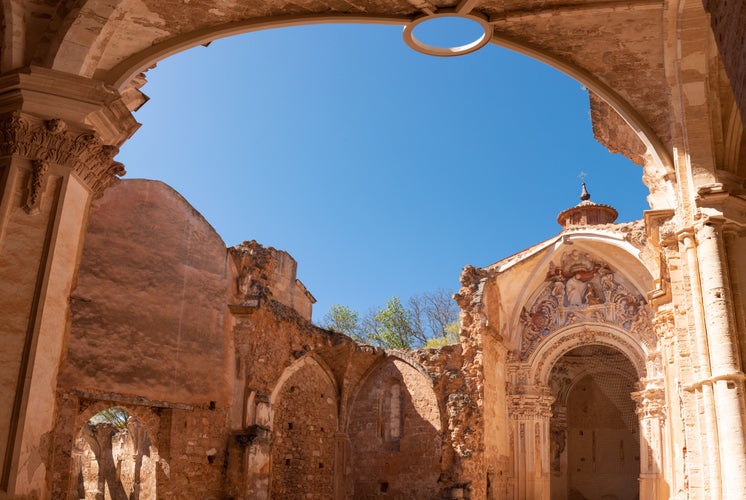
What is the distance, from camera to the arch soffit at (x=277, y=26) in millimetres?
5809

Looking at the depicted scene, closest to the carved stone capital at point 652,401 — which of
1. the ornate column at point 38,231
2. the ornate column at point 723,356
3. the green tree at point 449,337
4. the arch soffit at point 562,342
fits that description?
the arch soffit at point 562,342

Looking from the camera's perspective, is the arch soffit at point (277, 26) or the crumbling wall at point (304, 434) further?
the crumbling wall at point (304, 434)

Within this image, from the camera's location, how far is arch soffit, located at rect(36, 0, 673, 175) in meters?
5.81

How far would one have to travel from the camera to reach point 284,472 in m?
16.2

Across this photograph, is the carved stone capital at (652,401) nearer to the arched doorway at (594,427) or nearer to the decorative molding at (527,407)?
the decorative molding at (527,407)

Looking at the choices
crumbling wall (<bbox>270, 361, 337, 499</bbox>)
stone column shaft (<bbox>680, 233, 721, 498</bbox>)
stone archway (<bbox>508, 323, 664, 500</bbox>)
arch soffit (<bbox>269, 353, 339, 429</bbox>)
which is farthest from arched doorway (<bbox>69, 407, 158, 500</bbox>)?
stone column shaft (<bbox>680, 233, 721, 498</bbox>)

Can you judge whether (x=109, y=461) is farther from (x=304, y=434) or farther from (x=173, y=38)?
(x=173, y=38)

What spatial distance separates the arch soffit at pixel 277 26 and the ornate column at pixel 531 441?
12.0 m

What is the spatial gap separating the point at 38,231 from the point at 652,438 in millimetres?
15304

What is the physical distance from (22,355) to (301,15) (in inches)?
157

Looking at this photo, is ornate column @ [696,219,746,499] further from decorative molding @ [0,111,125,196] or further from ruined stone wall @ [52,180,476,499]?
ruined stone wall @ [52,180,476,499]

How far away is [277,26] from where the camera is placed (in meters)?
7.05

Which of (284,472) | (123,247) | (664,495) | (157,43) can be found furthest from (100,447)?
(157,43)

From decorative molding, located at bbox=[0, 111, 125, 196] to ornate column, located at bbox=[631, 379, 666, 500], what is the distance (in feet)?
48.9
